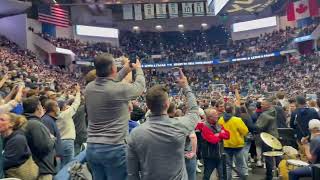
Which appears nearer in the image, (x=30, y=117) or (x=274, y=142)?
(x=30, y=117)

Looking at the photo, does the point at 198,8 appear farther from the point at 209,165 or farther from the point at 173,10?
the point at 209,165

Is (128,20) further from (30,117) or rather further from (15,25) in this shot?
(30,117)

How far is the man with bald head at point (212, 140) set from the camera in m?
6.65

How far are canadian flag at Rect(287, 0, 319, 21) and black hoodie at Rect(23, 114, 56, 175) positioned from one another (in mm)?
35062

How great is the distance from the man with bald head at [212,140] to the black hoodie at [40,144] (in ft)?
9.67

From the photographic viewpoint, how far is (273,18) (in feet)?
143

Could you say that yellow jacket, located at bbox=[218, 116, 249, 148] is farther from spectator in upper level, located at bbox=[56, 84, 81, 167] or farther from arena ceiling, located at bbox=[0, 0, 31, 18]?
arena ceiling, located at bbox=[0, 0, 31, 18]

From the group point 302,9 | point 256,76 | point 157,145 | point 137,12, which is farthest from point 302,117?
point 137,12

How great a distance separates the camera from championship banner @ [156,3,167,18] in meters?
42.7

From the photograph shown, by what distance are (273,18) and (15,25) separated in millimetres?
25582

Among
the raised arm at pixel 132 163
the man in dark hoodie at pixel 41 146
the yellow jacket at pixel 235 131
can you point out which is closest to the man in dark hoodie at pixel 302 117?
the yellow jacket at pixel 235 131

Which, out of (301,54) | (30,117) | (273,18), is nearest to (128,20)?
(273,18)

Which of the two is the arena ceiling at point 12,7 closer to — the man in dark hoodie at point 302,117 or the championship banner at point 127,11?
the championship banner at point 127,11

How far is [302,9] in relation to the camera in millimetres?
36969
